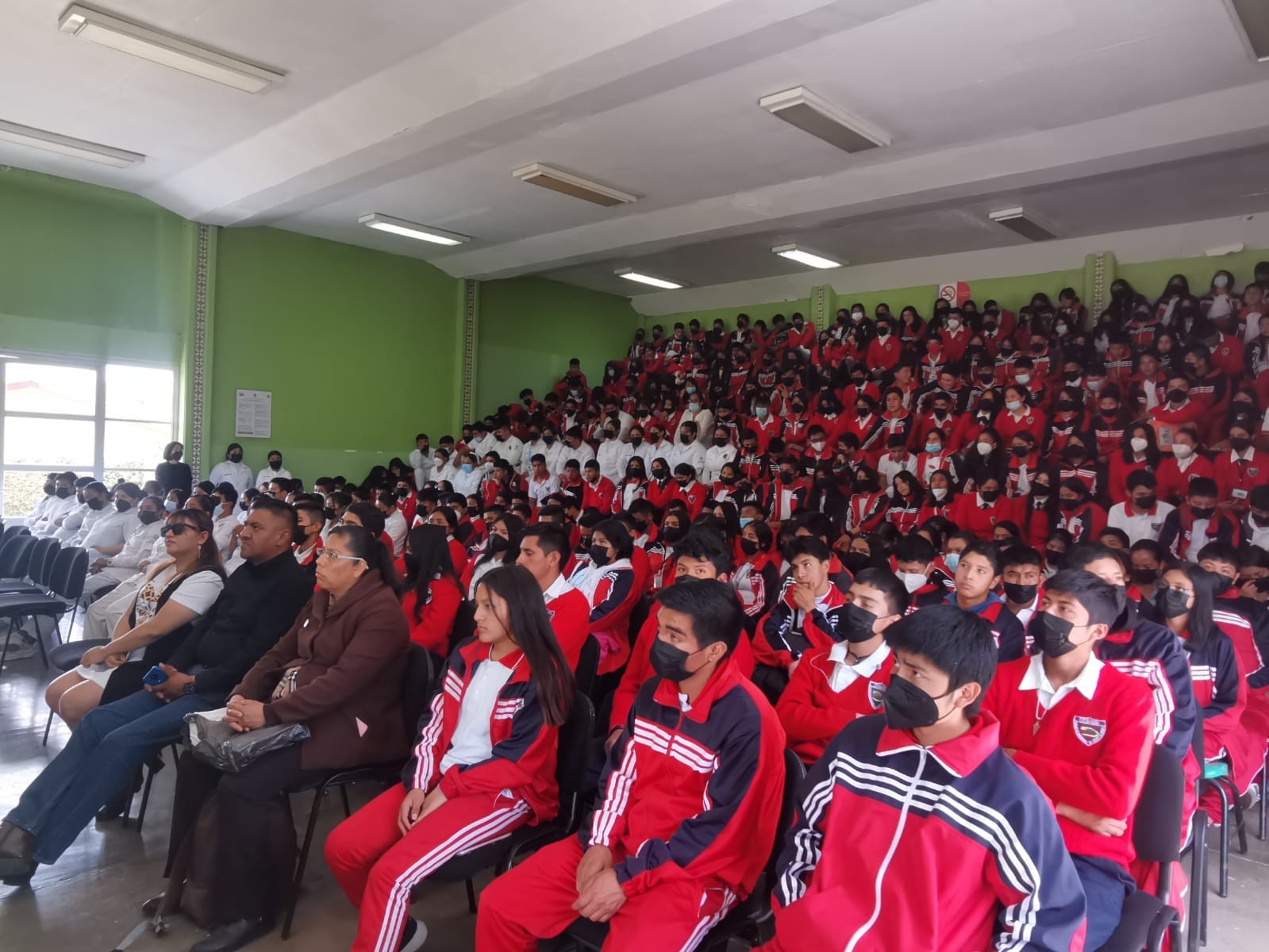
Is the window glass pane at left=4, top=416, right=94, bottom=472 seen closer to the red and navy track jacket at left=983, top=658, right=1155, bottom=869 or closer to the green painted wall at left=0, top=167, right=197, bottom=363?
the green painted wall at left=0, top=167, right=197, bottom=363

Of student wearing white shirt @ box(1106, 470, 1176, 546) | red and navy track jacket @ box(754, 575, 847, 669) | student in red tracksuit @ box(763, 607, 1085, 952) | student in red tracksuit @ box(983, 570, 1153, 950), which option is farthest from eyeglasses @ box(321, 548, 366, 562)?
student wearing white shirt @ box(1106, 470, 1176, 546)

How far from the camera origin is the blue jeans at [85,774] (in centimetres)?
293

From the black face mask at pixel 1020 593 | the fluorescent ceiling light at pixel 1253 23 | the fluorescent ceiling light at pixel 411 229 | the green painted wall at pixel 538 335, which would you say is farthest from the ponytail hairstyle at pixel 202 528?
the green painted wall at pixel 538 335

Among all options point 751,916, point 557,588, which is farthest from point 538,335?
point 751,916

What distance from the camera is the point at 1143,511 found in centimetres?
623

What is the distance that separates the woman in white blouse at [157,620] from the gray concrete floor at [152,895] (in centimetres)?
52

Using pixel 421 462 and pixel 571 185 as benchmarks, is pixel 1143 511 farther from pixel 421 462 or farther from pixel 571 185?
pixel 421 462

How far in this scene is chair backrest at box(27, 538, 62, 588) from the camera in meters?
6.06

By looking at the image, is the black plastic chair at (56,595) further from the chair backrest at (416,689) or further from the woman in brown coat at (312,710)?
the chair backrest at (416,689)

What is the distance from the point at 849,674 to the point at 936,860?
1.14 meters

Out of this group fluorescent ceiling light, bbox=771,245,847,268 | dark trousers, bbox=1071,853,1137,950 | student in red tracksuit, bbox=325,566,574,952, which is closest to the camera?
dark trousers, bbox=1071,853,1137,950

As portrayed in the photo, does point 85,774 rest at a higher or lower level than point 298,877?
higher

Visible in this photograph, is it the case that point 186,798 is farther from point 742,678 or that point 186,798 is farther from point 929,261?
point 929,261

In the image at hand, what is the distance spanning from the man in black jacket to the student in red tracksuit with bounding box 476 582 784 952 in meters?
1.71
